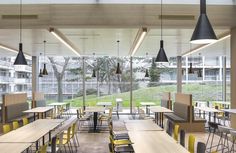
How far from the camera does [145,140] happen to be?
14.6ft

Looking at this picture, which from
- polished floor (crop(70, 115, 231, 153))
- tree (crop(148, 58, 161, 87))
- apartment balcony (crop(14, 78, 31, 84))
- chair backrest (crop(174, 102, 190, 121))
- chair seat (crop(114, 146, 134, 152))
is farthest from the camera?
tree (crop(148, 58, 161, 87))

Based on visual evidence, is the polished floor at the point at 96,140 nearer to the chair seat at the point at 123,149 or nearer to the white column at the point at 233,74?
the white column at the point at 233,74

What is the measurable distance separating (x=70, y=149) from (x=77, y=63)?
9719mm

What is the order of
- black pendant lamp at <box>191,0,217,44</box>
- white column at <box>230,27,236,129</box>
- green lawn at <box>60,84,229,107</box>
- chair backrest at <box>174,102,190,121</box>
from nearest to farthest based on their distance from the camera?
1. black pendant lamp at <box>191,0,217,44</box>
2. white column at <box>230,27,236,129</box>
3. chair backrest at <box>174,102,190,121</box>
4. green lawn at <box>60,84,229,107</box>

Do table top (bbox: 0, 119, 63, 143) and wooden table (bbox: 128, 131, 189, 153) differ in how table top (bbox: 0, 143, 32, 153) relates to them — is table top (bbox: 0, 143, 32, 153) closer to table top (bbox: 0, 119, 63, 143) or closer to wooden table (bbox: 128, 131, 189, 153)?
table top (bbox: 0, 119, 63, 143)

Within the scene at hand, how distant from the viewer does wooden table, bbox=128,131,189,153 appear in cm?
377

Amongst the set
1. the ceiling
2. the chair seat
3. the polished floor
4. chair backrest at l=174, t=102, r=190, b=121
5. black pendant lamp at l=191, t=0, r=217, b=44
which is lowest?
the polished floor

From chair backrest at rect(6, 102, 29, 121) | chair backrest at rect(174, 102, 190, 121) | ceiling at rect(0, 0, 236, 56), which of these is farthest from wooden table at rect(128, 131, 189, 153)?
chair backrest at rect(6, 102, 29, 121)

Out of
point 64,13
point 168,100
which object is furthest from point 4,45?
point 168,100

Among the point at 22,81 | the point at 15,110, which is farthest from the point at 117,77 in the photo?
the point at 15,110

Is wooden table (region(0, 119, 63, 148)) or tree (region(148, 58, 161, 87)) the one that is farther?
tree (region(148, 58, 161, 87))

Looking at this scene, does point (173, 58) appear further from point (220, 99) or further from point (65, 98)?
point (65, 98)

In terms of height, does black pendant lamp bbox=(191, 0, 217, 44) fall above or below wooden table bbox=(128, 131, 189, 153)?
above

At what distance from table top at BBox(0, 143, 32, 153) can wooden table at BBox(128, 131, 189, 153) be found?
148cm
